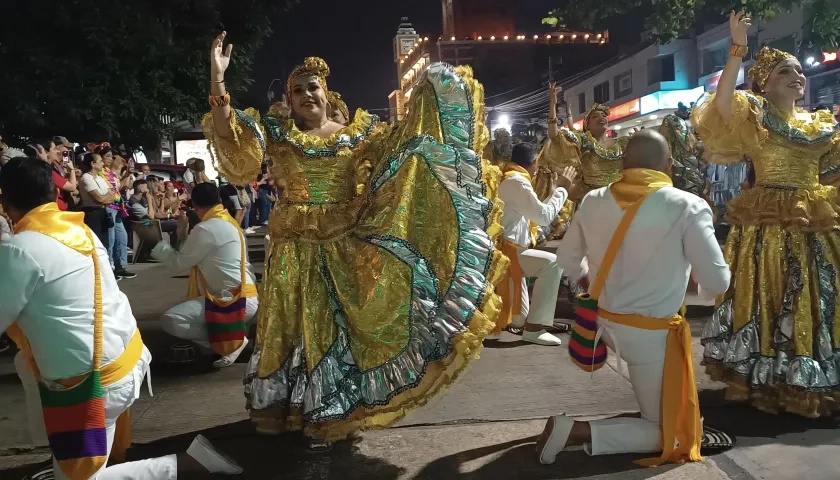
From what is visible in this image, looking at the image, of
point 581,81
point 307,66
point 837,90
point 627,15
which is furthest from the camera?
point 581,81

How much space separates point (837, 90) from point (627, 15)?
271 inches

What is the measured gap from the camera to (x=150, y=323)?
730cm

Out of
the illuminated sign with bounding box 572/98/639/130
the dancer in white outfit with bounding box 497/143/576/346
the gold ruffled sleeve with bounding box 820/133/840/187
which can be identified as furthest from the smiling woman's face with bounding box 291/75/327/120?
the illuminated sign with bounding box 572/98/639/130

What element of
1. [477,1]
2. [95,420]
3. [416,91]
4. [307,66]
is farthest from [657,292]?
[477,1]

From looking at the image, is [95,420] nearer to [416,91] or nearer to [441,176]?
[441,176]

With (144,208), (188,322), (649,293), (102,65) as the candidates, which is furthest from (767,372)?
(102,65)

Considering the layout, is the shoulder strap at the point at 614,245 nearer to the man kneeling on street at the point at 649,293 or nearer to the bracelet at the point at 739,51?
the man kneeling on street at the point at 649,293

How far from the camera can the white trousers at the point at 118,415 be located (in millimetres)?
2896

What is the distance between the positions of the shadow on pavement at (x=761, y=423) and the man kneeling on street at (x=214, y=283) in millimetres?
3373

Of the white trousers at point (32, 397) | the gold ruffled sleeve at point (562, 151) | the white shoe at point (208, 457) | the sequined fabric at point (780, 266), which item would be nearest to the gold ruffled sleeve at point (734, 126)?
the sequined fabric at point (780, 266)

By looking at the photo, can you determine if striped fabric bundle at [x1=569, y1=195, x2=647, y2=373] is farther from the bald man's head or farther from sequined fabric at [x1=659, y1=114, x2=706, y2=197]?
sequined fabric at [x1=659, y1=114, x2=706, y2=197]

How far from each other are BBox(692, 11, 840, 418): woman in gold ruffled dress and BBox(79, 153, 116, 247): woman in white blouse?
23.1 feet

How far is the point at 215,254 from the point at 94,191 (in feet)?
13.2

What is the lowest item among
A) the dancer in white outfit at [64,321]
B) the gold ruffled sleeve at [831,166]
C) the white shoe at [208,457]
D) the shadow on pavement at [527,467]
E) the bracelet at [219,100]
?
the shadow on pavement at [527,467]
